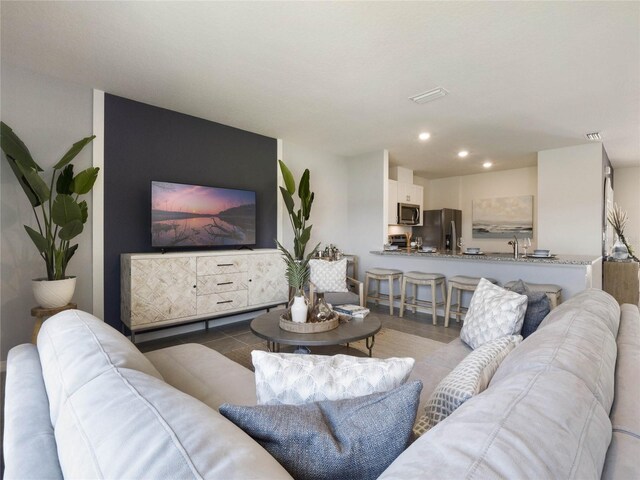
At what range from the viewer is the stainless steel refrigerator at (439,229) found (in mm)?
6801

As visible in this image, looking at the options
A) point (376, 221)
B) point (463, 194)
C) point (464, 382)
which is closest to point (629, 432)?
point (464, 382)

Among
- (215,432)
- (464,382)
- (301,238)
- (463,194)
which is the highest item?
(463,194)

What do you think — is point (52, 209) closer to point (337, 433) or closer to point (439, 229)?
point (337, 433)

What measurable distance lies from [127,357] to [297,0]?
213 cm

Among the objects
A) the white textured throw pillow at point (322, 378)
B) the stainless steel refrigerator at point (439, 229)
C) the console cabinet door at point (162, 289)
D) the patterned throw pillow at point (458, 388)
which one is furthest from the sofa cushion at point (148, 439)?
the stainless steel refrigerator at point (439, 229)

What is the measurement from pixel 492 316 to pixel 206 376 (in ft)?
5.10

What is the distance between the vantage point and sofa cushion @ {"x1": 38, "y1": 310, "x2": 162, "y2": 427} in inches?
30.2

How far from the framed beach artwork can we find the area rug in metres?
4.50

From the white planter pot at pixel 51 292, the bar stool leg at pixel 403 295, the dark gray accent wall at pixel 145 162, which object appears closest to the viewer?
the white planter pot at pixel 51 292

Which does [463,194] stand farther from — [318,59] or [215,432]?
[215,432]

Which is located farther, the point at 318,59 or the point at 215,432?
the point at 318,59

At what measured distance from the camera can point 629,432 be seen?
703 millimetres

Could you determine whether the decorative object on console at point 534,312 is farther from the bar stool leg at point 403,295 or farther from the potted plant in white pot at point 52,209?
the potted plant in white pot at point 52,209

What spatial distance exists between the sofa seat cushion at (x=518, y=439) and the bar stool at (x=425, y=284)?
3609mm
